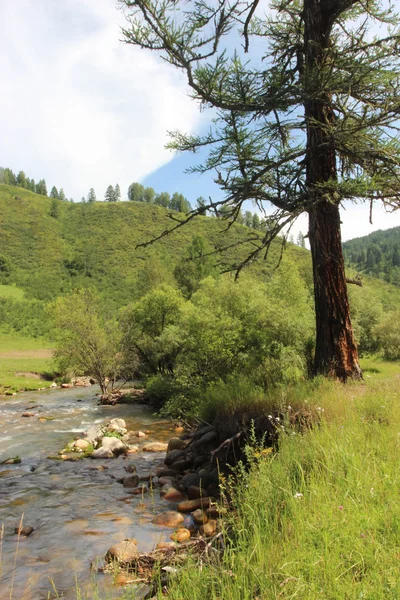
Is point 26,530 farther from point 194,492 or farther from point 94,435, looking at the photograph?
point 94,435

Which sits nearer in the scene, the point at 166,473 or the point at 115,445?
the point at 166,473

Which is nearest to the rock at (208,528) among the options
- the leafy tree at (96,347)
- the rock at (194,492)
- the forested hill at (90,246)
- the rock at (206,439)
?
the rock at (194,492)

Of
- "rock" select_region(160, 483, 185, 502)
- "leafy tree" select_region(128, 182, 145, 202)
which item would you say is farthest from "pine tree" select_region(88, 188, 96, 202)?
"rock" select_region(160, 483, 185, 502)

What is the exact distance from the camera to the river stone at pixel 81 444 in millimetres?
10756

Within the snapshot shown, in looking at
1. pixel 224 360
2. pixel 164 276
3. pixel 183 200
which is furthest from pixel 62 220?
pixel 224 360

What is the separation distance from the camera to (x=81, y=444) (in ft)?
35.9

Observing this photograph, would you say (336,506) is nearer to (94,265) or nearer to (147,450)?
(147,450)

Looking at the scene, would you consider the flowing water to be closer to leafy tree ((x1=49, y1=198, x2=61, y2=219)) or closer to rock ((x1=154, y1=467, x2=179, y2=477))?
rock ((x1=154, y1=467, x2=179, y2=477))

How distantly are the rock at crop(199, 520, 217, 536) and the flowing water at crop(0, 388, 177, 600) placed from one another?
53cm

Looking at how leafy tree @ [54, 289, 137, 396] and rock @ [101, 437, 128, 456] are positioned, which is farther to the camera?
leafy tree @ [54, 289, 137, 396]

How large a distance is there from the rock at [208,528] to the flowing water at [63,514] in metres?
0.53

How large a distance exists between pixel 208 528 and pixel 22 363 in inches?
1291

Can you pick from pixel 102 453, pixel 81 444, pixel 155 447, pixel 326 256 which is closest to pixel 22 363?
pixel 81 444

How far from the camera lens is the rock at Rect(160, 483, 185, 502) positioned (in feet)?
22.0
